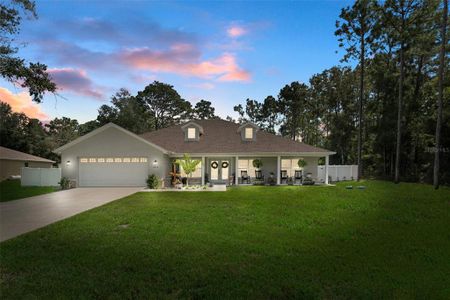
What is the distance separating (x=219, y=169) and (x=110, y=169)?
8.83m

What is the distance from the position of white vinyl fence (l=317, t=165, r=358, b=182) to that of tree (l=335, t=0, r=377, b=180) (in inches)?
78.6

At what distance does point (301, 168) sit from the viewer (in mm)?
22906

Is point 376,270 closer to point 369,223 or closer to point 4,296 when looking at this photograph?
point 369,223

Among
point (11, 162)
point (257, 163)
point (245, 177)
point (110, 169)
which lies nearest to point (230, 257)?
point (245, 177)

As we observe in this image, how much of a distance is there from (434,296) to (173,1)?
36.1 ft

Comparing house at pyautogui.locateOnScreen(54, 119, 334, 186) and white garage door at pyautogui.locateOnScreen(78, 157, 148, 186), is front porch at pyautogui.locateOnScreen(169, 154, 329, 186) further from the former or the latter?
white garage door at pyautogui.locateOnScreen(78, 157, 148, 186)

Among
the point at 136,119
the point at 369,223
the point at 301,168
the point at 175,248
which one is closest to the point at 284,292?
the point at 175,248

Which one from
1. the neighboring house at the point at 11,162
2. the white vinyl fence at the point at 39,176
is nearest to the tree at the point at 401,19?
the white vinyl fence at the point at 39,176

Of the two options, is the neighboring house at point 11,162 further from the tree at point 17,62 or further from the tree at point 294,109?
the tree at point 294,109

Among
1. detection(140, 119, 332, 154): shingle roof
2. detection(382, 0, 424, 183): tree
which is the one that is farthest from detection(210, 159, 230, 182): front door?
detection(382, 0, 424, 183): tree

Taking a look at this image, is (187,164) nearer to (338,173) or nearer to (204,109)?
(338,173)

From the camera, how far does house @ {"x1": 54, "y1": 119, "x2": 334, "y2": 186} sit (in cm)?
2041

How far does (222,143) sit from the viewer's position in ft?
77.2

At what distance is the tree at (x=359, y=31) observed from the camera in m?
25.3
